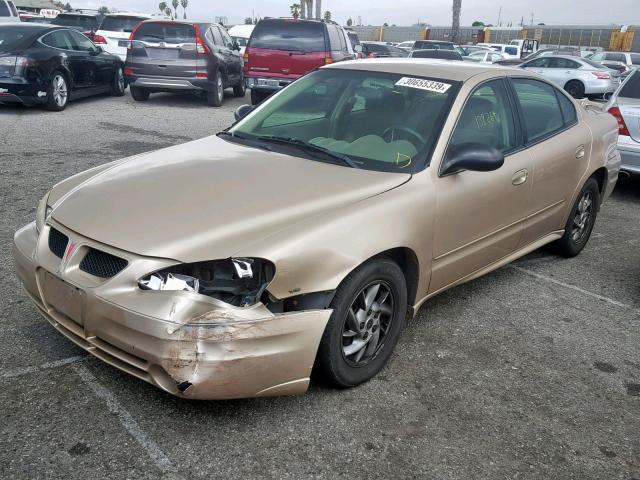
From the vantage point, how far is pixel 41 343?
137 inches

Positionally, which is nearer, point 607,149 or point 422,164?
point 422,164

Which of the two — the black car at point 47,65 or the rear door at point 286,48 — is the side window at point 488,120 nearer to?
the black car at point 47,65

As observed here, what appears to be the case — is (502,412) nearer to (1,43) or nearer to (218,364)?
(218,364)

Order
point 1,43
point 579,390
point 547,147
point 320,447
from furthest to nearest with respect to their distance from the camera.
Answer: point 1,43 < point 547,147 < point 579,390 < point 320,447

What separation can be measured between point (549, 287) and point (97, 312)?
10.9 ft

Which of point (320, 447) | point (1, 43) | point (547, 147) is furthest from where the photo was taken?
point (1, 43)

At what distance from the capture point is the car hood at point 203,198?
2766 mm

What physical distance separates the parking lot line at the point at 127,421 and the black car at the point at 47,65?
8.50m

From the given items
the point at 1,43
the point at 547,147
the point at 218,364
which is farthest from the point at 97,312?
the point at 1,43

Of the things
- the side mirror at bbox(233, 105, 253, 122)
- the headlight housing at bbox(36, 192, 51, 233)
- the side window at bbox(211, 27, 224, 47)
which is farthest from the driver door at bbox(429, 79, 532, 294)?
the side window at bbox(211, 27, 224, 47)

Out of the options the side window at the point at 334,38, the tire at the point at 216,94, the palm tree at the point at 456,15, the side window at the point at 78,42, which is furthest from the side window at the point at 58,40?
the palm tree at the point at 456,15

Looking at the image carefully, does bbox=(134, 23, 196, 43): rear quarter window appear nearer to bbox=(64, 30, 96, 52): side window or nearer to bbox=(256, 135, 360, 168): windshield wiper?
bbox=(64, 30, 96, 52): side window

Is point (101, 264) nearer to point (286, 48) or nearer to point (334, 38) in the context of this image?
point (286, 48)

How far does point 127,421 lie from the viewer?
2850 millimetres
